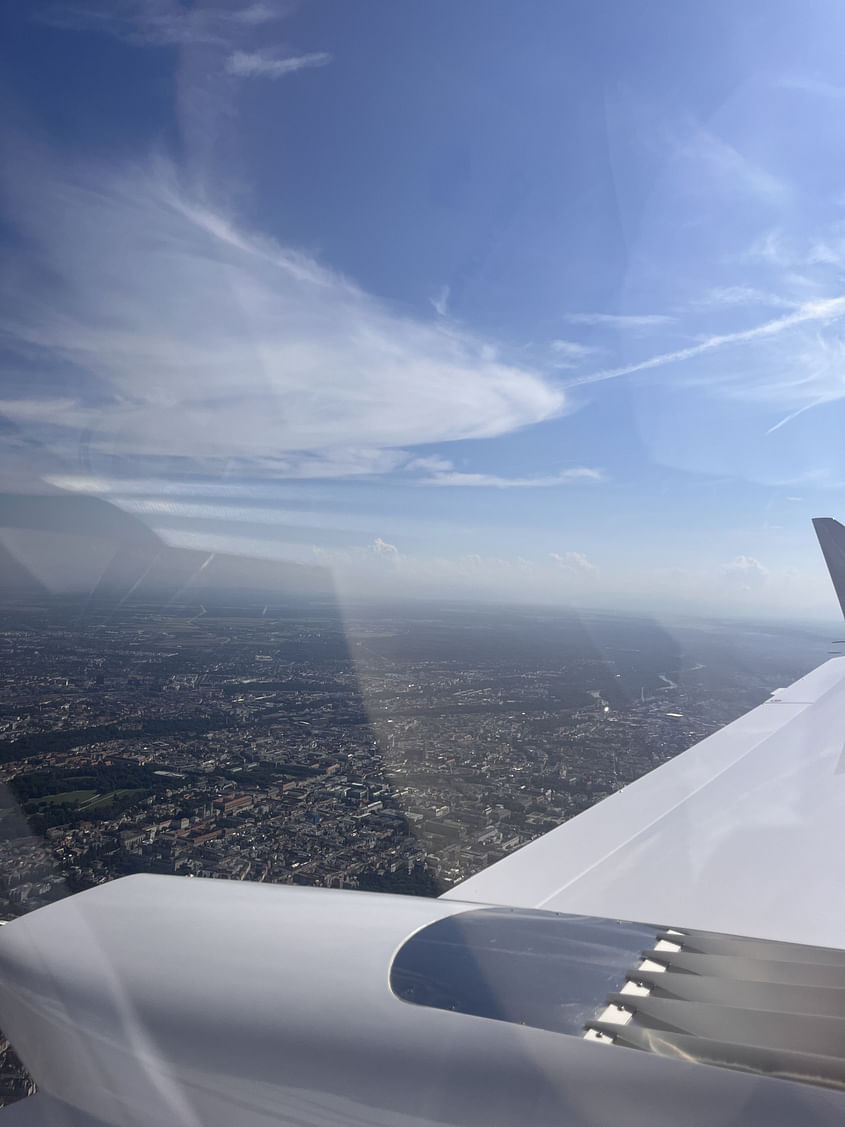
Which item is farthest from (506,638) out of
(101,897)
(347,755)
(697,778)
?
(101,897)

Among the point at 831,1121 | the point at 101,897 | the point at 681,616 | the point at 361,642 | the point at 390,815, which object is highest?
the point at 681,616

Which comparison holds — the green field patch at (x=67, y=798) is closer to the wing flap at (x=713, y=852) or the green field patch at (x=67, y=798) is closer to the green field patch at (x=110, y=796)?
the green field patch at (x=110, y=796)

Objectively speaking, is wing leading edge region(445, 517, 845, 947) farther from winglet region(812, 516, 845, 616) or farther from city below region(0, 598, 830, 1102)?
city below region(0, 598, 830, 1102)

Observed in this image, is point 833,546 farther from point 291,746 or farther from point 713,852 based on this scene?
point 291,746

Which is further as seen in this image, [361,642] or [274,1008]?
[361,642]

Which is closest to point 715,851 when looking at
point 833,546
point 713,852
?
point 713,852

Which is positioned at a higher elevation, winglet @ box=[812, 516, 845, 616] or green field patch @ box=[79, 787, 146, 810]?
winglet @ box=[812, 516, 845, 616]

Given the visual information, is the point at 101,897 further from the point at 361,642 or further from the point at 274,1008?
the point at 361,642

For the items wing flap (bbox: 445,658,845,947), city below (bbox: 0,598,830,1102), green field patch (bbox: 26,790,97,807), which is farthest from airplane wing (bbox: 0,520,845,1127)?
green field patch (bbox: 26,790,97,807)
